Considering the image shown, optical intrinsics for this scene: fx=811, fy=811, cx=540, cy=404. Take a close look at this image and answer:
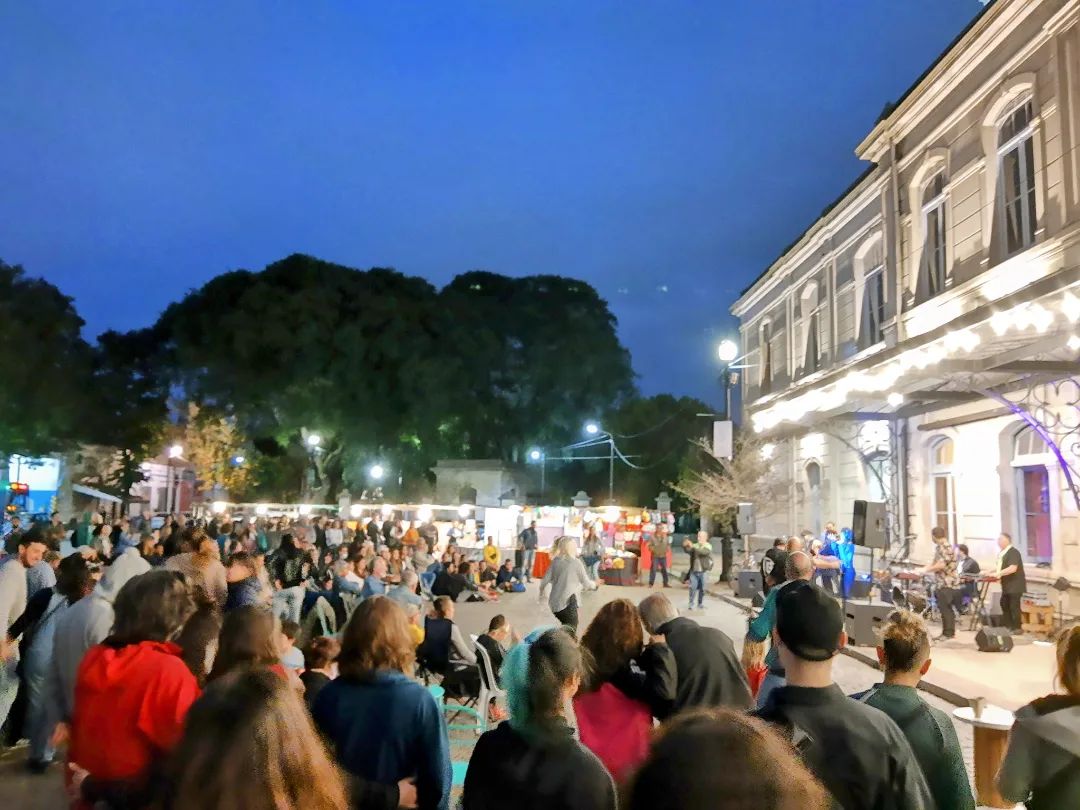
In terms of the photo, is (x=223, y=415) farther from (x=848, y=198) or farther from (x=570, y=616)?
(x=570, y=616)

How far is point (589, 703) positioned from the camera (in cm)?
371

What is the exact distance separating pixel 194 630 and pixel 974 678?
9357 mm

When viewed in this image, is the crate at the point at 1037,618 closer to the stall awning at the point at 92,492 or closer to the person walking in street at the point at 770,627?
the person walking in street at the point at 770,627

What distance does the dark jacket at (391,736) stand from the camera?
2891 millimetres

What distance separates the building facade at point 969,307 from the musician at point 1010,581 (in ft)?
3.73

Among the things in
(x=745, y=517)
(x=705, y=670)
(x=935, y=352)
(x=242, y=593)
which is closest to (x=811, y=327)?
(x=745, y=517)

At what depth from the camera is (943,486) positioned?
56.5 feet

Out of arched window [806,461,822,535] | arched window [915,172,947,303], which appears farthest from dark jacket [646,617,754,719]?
arched window [806,461,822,535]

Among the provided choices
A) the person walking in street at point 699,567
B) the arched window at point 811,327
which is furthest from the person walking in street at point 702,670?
the arched window at point 811,327

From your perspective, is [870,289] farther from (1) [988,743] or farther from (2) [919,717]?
(2) [919,717]

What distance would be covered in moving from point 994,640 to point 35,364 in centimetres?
3306

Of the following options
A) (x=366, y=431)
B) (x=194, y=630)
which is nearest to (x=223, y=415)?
(x=366, y=431)

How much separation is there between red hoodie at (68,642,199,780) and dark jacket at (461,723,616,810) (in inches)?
42.7

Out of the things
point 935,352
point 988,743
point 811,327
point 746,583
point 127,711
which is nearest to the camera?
point 127,711
